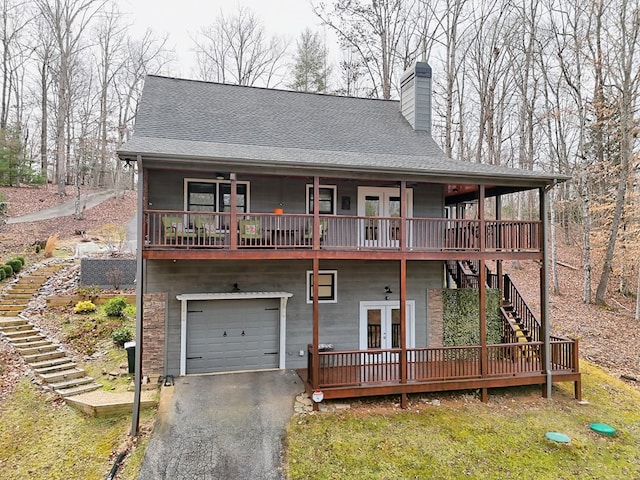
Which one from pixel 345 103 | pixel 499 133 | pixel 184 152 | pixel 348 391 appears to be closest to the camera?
pixel 184 152

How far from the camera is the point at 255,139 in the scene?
11.8m

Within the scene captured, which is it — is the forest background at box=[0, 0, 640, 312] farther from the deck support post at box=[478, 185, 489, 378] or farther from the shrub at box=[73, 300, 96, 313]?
the shrub at box=[73, 300, 96, 313]

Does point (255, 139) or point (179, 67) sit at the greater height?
point (179, 67)

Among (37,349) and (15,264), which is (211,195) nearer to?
(37,349)

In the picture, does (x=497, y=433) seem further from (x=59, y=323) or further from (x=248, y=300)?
(x=59, y=323)

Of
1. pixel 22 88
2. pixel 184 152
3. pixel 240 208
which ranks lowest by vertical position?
pixel 240 208

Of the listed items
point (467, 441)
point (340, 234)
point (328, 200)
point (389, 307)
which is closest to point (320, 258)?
point (340, 234)

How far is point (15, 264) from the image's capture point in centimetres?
1473

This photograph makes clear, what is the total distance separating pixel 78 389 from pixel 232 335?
3694mm

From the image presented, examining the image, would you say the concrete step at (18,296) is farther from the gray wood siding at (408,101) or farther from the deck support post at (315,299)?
the gray wood siding at (408,101)

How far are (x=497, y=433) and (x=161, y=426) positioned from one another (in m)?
6.89

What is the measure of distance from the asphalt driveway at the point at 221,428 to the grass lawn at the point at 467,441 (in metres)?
0.50

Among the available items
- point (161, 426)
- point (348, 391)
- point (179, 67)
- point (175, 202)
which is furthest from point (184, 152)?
point (179, 67)

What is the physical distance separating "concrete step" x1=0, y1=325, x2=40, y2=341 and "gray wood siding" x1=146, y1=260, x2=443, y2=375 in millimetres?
4176
